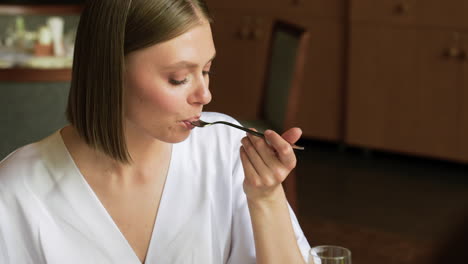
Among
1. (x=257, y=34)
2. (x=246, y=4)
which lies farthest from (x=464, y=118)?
(x=246, y=4)

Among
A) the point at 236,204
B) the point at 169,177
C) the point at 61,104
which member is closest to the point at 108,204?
the point at 169,177

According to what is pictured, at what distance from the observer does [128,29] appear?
4.11 ft

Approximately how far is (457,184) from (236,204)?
2.81 m

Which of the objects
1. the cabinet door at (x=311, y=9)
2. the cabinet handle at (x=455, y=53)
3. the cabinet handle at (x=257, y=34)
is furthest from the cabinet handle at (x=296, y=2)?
the cabinet handle at (x=455, y=53)

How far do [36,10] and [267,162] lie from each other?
11.2ft

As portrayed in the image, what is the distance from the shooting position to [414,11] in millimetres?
4141

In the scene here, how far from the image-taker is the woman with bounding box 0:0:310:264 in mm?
1263

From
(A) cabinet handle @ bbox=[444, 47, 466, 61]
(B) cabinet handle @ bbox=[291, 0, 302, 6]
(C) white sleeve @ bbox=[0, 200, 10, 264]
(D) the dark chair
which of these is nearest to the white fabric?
(C) white sleeve @ bbox=[0, 200, 10, 264]

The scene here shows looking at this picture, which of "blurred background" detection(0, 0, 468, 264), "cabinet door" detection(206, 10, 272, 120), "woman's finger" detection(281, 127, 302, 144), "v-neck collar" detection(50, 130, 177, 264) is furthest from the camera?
"cabinet door" detection(206, 10, 272, 120)

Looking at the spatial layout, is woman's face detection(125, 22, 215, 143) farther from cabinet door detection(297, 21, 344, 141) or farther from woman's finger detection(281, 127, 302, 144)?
cabinet door detection(297, 21, 344, 141)

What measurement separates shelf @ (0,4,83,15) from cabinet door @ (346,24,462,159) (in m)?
1.62

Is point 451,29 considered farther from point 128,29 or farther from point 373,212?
point 128,29

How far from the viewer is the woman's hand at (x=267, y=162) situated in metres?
1.24

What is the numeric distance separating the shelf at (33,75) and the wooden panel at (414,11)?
2240 millimetres
